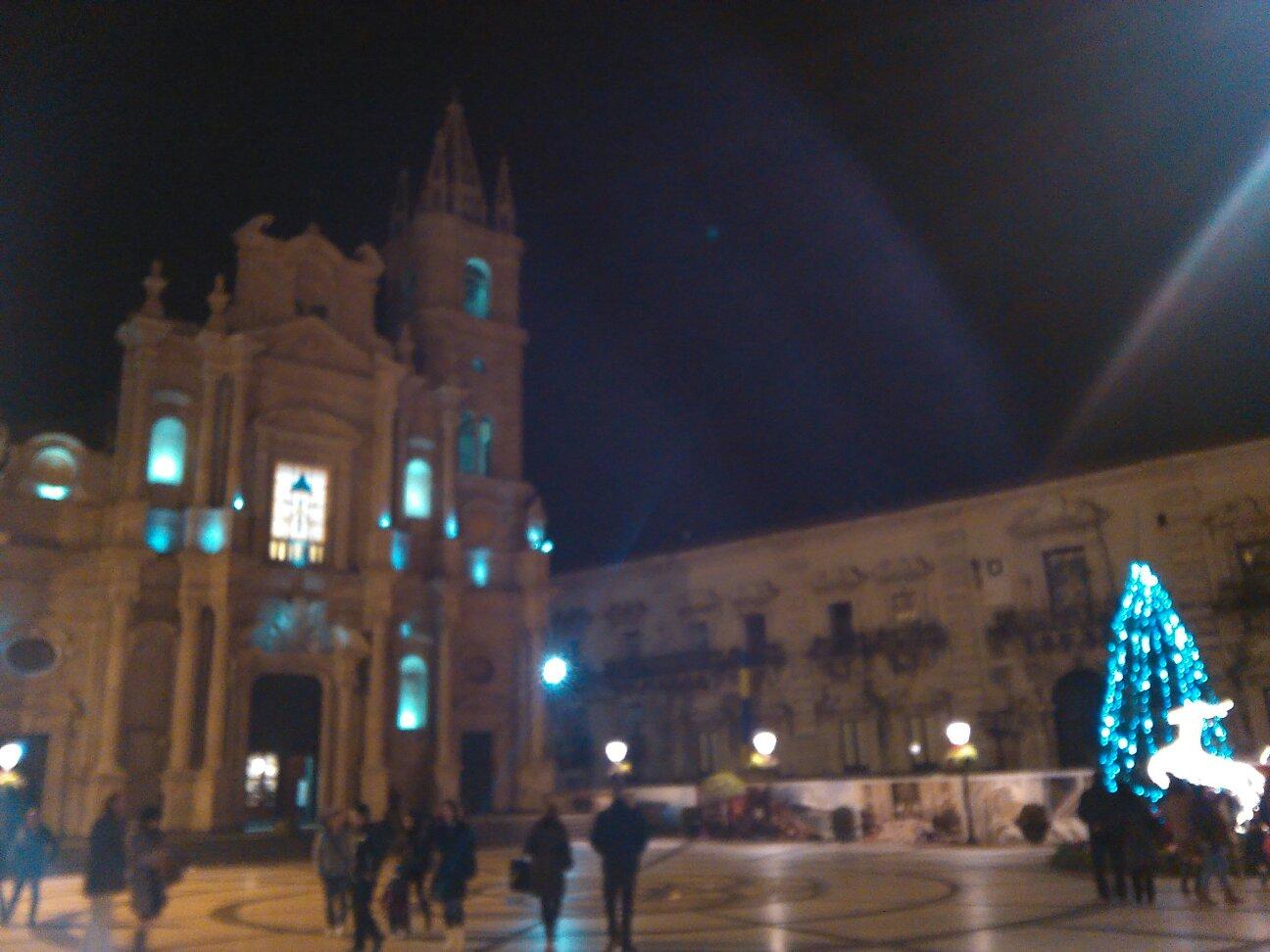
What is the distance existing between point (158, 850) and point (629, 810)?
16.5 feet

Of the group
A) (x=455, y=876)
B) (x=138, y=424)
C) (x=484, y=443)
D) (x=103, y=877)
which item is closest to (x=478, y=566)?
(x=484, y=443)

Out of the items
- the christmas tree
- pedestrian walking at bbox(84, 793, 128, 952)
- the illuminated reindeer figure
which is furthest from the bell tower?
pedestrian walking at bbox(84, 793, 128, 952)

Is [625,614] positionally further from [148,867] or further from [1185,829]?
[148,867]

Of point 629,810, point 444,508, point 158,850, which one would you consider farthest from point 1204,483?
point 158,850

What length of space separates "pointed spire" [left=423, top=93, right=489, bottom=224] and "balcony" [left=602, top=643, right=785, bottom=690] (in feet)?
63.5

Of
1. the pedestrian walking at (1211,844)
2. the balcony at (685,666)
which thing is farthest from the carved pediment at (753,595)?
the pedestrian walking at (1211,844)

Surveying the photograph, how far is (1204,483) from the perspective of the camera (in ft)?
107

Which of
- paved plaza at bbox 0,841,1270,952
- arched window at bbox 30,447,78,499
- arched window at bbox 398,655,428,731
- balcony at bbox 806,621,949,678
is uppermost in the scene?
arched window at bbox 30,447,78,499

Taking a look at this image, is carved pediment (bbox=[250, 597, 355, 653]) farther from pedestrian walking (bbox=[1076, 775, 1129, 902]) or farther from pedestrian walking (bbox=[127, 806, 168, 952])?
pedestrian walking (bbox=[1076, 775, 1129, 902])

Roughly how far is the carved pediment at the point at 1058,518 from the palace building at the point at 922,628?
62 millimetres

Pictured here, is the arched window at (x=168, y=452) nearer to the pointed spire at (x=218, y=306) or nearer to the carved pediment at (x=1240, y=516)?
the pointed spire at (x=218, y=306)

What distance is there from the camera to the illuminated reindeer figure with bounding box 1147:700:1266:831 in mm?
18078

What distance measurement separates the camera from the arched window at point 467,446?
40.7 m

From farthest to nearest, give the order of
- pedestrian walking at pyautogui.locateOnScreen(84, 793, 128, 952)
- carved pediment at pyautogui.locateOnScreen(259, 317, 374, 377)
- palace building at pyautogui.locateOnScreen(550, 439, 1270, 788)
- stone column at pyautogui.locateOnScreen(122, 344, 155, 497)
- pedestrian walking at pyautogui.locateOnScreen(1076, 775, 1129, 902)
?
1. carved pediment at pyautogui.locateOnScreen(259, 317, 374, 377)
2. palace building at pyautogui.locateOnScreen(550, 439, 1270, 788)
3. stone column at pyautogui.locateOnScreen(122, 344, 155, 497)
4. pedestrian walking at pyautogui.locateOnScreen(1076, 775, 1129, 902)
5. pedestrian walking at pyautogui.locateOnScreen(84, 793, 128, 952)
